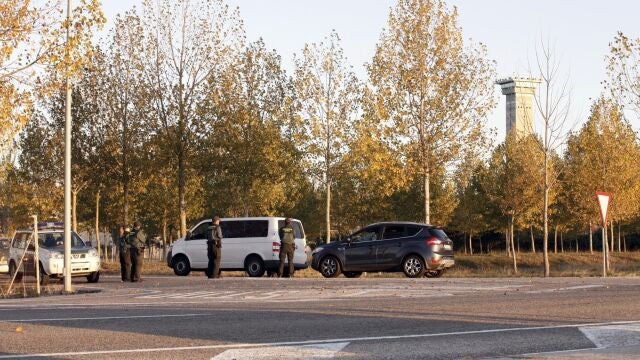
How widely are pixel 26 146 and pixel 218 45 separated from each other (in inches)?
500

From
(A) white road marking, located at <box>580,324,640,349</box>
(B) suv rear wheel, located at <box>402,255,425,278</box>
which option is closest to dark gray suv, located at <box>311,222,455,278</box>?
(B) suv rear wheel, located at <box>402,255,425,278</box>

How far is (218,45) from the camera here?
40.4 meters

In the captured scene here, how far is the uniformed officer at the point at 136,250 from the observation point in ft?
87.8

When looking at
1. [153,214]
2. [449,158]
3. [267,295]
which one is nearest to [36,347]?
[267,295]

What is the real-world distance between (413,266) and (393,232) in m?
1.21

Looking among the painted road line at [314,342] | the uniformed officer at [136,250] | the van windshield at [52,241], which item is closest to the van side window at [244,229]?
the uniformed officer at [136,250]

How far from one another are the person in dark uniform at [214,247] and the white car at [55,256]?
3342 mm

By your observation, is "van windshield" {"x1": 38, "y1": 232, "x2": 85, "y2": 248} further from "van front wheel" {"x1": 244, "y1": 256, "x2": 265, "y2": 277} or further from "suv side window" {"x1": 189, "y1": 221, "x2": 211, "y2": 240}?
"van front wheel" {"x1": 244, "y1": 256, "x2": 265, "y2": 277}

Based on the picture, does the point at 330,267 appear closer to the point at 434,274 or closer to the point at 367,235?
the point at 367,235

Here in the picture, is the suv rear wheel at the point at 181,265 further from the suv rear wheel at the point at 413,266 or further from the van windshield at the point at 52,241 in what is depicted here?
the suv rear wheel at the point at 413,266

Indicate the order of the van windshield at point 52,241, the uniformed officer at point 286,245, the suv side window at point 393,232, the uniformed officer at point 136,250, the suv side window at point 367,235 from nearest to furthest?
the uniformed officer at point 136,250 → the suv side window at point 393,232 → the suv side window at point 367,235 → the van windshield at point 52,241 → the uniformed officer at point 286,245

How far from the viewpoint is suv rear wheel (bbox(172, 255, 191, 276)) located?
30844 millimetres

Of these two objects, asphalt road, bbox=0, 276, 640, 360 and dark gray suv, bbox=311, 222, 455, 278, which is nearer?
asphalt road, bbox=0, 276, 640, 360

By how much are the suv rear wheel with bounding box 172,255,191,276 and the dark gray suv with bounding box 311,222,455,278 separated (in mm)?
4756
